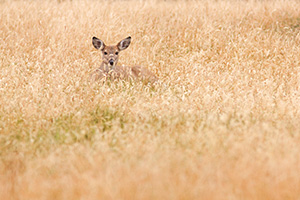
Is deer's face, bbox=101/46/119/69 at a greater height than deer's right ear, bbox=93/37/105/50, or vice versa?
deer's right ear, bbox=93/37/105/50

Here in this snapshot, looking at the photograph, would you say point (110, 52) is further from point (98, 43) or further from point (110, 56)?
point (98, 43)

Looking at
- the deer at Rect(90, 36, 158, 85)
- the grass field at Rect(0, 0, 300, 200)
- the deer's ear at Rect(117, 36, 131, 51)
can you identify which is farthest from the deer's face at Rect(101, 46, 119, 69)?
the grass field at Rect(0, 0, 300, 200)

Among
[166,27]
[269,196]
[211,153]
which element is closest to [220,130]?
[211,153]

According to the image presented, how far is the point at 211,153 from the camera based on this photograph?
→ 4.58 metres

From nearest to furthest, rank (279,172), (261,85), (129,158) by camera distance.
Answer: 1. (279,172)
2. (129,158)
3. (261,85)

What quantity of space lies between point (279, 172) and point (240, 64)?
548 centimetres

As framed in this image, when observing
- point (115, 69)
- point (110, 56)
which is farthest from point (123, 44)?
point (115, 69)

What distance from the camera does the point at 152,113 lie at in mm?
6109

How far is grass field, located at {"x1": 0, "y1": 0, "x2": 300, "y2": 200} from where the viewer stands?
4.04 m

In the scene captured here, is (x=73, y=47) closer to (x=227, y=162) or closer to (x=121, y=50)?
(x=121, y=50)

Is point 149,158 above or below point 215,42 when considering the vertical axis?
Answer: above

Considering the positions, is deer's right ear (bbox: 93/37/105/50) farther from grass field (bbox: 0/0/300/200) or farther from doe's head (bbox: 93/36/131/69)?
grass field (bbox: 0/0/300/200)

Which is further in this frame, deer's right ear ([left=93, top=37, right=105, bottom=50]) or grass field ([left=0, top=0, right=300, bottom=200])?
deer's right ear ([left=93, top=37, right=105, bottom=50])

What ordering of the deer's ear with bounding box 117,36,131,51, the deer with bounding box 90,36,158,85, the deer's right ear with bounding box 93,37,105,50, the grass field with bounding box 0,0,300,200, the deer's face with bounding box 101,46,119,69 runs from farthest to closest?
the deer's ear with bounding box 117,36,131,51, the deer's right ear with bounding box 93,37,105,50, the deer's face with bounding box 101,46,119,69, the deer with bounding box 90,36,158,85, the grass field with bounding box 0,0,300,200
